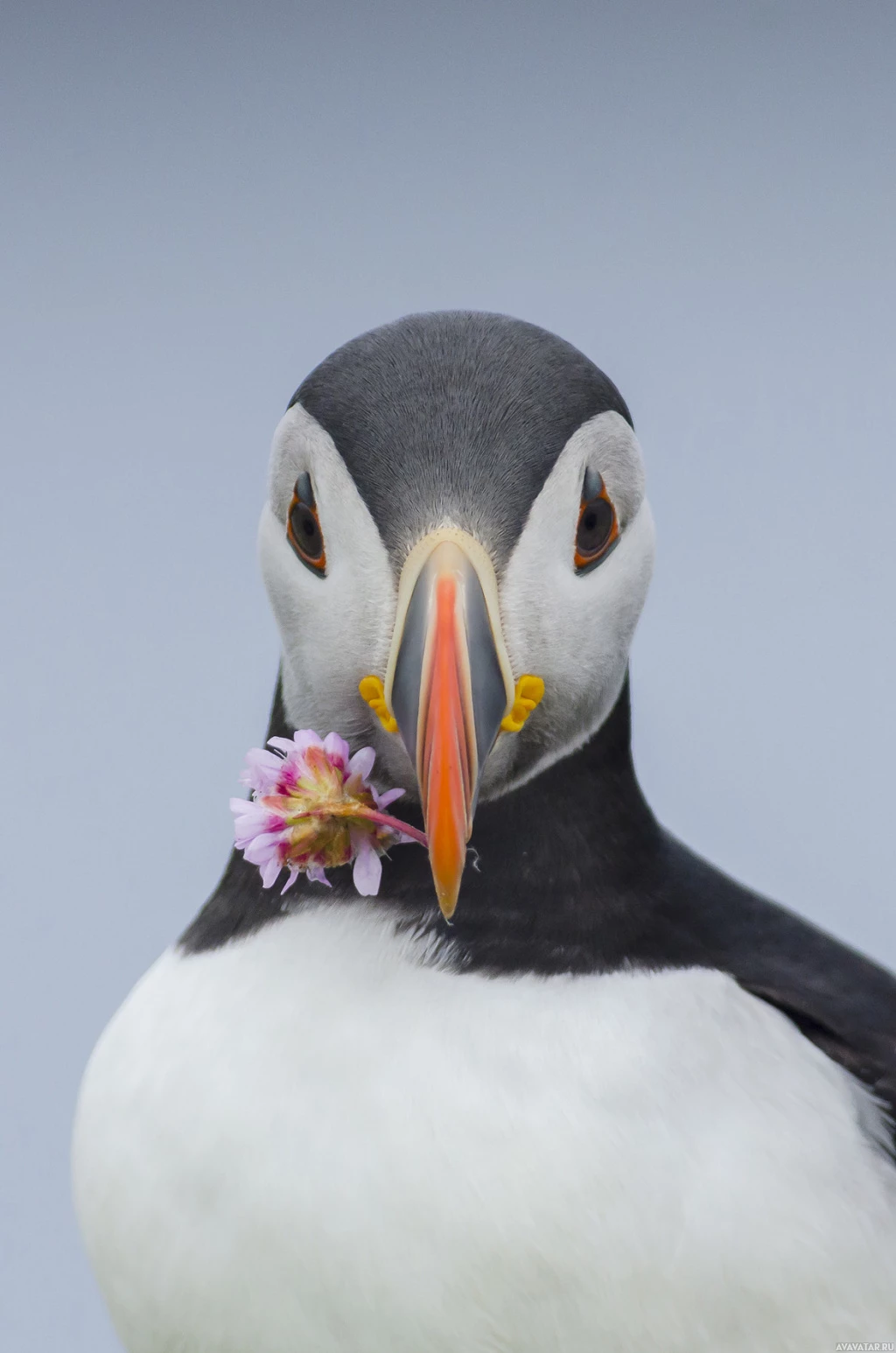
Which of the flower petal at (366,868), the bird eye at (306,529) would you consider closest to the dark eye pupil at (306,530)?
the bird eye at (306,529)

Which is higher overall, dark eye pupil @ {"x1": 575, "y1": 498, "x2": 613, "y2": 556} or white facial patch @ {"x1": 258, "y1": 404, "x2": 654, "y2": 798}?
dark eye pupil @ {"x1": 575, "y1": 498, "x2": 613, "y2": 556}

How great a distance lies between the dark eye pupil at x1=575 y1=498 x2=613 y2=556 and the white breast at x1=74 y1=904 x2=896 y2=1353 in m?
0.31

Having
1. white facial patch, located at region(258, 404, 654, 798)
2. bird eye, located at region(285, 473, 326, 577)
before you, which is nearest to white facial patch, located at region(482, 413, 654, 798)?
white facial patch, located at region(258, 404, 654, 798)

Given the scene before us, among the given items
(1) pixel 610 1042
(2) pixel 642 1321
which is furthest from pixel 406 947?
(2) pixel 642 1321

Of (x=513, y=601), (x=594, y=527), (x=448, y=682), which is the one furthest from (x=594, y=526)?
(x=448, y=682)

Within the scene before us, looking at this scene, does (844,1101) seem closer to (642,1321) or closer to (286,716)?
(642,1321)

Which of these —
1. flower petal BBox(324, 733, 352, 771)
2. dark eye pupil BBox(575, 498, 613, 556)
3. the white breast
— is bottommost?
the white breast

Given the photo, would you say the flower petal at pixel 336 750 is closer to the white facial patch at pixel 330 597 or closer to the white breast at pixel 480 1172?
the white facial patch at pixel 330 597

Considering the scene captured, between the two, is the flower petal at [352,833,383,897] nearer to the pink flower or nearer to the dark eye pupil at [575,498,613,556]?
the pink flower

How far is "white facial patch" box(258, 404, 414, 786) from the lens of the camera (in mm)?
1055

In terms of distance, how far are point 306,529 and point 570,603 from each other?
0.66ft

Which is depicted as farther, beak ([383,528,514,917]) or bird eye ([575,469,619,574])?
bird eye ([575,469,619,574])

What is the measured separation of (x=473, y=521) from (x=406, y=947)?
32 centimetres

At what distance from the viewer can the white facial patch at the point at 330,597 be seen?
3.46 feet
